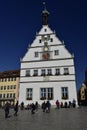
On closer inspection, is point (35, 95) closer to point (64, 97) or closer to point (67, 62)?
point (64, 97)

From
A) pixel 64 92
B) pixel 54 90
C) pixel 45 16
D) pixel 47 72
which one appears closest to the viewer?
pixel 64 92

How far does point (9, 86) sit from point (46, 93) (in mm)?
30555

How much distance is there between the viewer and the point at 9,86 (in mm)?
63812

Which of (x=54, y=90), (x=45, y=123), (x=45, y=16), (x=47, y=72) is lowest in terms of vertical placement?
(x=45, y=123)

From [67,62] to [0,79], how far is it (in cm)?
3592

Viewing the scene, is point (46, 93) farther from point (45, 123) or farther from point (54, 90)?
point (45, 123)

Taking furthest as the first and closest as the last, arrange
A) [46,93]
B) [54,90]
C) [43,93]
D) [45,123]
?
[43,93]
[46,93]
[54,90]
[45,123]

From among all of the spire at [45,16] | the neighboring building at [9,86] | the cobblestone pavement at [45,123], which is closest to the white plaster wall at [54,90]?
the spire at [45,16]

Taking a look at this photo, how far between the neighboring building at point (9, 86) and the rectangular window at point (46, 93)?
2745 cm

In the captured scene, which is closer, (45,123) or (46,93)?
(45,123)

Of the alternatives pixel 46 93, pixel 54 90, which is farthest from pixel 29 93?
pixel 54 90

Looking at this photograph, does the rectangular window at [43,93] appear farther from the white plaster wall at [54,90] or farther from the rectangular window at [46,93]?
the white plaster wall at [54,90]

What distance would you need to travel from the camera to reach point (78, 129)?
1021cm

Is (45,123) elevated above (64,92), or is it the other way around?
(64,92)
